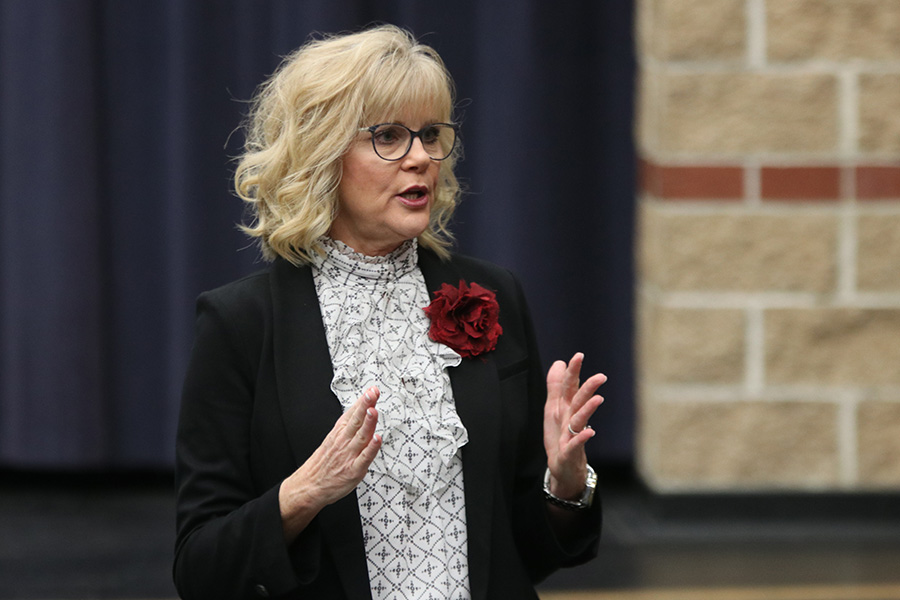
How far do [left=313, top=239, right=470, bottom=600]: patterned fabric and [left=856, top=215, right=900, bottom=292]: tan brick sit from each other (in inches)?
92.1

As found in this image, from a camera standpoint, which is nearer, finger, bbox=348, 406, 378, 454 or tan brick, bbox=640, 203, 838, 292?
finger, bbox=348, 406, 378, 454

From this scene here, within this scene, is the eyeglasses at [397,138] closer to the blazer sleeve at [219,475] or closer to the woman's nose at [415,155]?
the woman's nose at [415,155]

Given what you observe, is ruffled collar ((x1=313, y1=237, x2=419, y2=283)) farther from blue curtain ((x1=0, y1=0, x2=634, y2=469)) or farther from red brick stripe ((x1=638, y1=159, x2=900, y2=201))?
blue curtain ((x1=0, y1=0, x2=634, y2=469))

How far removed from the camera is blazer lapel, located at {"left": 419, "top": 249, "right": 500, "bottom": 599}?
83.4 inches

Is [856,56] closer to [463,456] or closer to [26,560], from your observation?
[463,456]

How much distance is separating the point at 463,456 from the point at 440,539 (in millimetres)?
141

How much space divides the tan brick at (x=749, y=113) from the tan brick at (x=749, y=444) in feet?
2.75

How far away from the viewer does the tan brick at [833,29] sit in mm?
4039

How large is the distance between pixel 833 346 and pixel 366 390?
8.38 ft

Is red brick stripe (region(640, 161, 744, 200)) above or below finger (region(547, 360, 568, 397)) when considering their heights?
above

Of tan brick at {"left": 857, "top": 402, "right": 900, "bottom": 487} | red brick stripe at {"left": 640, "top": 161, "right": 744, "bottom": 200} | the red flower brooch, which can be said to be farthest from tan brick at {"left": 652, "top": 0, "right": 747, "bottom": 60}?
the red flower brooch

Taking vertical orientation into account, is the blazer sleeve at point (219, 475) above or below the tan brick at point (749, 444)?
above

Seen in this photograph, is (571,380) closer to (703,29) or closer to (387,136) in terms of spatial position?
(387,136)

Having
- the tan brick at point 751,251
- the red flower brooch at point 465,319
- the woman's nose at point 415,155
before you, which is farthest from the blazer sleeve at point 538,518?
the tan brick at point 751,251
